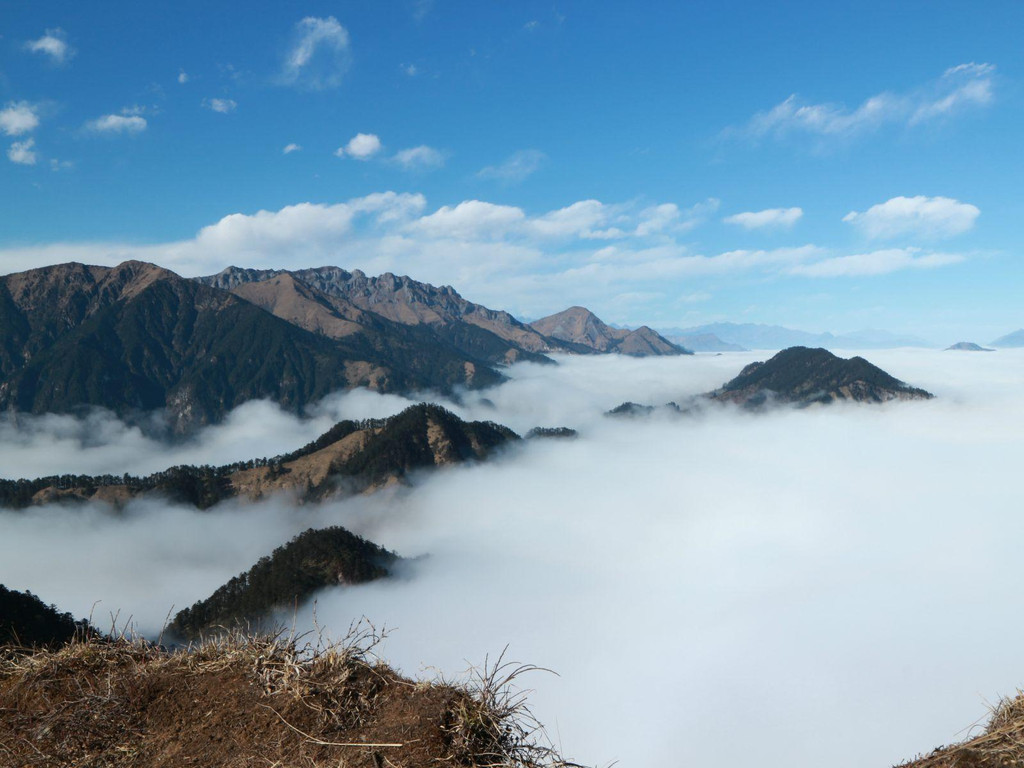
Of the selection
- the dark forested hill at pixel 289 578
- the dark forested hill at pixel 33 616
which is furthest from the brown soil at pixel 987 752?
the dark forested hill at pixel 289 578

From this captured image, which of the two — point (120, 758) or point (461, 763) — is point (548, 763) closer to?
point (461, 763)

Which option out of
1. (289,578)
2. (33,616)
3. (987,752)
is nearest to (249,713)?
(987,752)

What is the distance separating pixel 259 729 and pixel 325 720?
65 centimetres

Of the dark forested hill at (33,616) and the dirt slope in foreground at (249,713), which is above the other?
the dirt slope in foreground at (249,713)

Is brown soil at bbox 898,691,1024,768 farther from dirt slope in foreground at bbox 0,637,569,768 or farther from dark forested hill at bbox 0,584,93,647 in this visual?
dark forested hill at bbox 0,584,93,647

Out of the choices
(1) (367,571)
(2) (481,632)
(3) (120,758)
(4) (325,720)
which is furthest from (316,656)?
(2) (481,632)

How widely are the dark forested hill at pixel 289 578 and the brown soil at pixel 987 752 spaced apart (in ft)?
408

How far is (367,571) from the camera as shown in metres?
142

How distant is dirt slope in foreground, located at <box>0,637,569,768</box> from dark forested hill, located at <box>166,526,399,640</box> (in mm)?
120475

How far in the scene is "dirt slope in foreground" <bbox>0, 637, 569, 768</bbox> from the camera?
5418 millimetres

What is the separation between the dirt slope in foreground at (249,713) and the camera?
542 centimetres

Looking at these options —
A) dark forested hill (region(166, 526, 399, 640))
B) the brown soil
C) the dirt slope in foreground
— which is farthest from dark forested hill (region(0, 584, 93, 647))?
the brown soil

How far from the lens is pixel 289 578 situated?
128 m

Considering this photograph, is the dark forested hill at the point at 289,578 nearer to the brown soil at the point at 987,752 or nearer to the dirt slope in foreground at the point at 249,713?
the dirt slope in foreground at the point at 249,713
